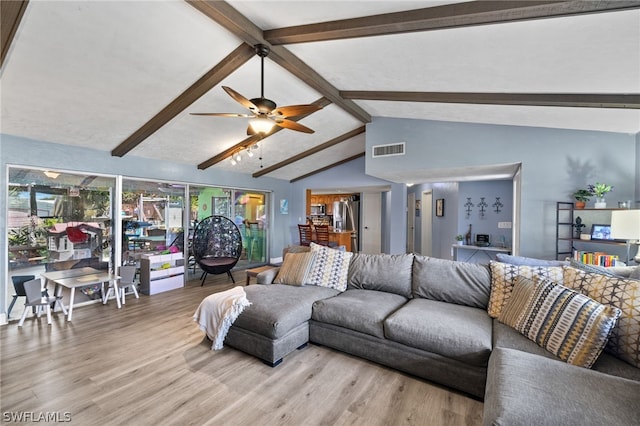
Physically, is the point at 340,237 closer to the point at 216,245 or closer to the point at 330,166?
the point at 330,166

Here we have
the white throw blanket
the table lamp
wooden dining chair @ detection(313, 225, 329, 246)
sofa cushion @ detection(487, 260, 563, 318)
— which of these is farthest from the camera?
wooden dining chair @ detection(313, 225, 329, 246)

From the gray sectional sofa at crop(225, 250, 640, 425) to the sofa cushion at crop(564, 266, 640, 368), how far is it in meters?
0.08

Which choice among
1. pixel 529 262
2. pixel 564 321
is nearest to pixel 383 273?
pixel 529 262

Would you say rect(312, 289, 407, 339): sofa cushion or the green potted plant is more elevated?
the green potted plant

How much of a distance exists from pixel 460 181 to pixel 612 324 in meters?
4.68

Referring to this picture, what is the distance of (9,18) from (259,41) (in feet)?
5.65

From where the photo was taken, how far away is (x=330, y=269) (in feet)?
10.8

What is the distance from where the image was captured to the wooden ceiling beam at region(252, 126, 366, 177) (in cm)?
557

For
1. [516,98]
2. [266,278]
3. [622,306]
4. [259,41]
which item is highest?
[259,41]

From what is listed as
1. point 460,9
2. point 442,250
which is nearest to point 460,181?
point 442,250

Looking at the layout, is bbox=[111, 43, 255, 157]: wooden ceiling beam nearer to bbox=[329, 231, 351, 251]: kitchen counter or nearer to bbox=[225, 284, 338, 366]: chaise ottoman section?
bbox=[225, 284, 338, 366]: chaise ottoman section

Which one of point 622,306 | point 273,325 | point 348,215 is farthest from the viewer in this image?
point 348,215

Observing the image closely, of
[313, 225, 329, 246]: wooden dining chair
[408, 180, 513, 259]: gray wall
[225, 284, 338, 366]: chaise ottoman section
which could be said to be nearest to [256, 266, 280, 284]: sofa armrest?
[225, 284, 338, 366]: chaise ottoman section

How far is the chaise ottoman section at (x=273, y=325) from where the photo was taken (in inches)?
94.7
